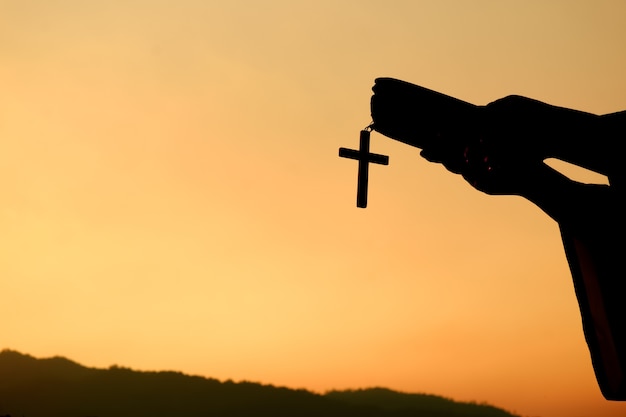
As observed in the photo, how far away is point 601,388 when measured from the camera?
3393mm

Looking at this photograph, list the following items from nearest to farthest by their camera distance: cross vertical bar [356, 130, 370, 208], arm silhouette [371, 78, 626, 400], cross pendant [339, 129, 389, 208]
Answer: arm silhouette [371, 78, 626, 400], cross vertical bar [356, 130, 370, 208], cross pendant [339, 129, 389, 208]

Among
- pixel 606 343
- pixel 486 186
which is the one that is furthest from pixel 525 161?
pixel 606 343

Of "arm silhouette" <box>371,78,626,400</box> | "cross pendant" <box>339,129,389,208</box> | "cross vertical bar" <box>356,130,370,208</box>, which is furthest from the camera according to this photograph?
Result: "cross pendant" <box>339,129,389,208</box>

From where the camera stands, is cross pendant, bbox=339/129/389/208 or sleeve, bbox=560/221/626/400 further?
cross pendant, bbox=339/129/389/208

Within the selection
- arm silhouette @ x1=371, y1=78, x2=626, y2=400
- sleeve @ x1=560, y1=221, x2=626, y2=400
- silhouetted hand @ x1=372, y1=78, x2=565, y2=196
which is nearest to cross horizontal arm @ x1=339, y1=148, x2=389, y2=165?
silhouetted hand @ x1=372, y1=78, x2=565, y2=196

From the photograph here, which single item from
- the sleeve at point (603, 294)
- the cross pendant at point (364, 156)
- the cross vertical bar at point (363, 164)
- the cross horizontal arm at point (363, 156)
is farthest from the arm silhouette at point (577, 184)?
the cross horizontal arm at point (363, 156)

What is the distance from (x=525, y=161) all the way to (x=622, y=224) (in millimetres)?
571

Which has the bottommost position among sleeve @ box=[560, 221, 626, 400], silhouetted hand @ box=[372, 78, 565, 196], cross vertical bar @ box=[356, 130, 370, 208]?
sleeve @ box=[560, 221, 626, 400]

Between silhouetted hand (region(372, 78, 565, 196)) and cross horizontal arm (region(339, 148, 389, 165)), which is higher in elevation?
cross horizontal arm (region(339, 148, 389, 165))

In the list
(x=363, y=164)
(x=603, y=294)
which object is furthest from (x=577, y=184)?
(x=363, y=164)

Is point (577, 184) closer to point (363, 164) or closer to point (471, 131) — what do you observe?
point (471, 131)

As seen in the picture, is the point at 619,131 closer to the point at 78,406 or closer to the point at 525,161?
the point at 525,161

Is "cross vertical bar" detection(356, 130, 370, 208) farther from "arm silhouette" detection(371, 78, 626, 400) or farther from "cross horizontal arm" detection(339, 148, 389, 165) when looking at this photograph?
"arm silhouette" detection(371, 78, 626, 400)

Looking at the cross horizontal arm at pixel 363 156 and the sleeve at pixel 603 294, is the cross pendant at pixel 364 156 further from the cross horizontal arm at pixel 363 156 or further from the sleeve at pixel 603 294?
the sleeve at pixel 603 294
